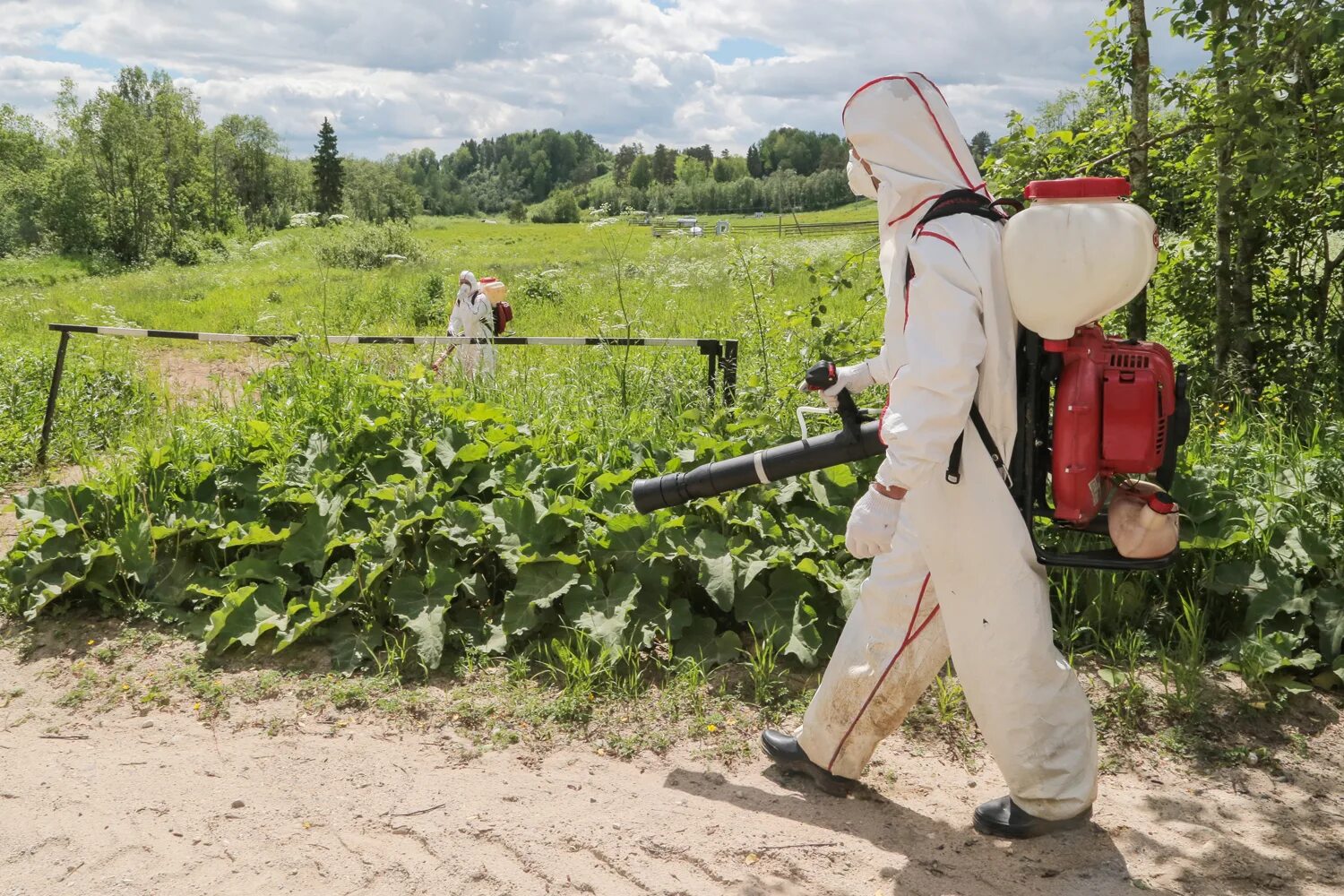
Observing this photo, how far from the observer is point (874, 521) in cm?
274

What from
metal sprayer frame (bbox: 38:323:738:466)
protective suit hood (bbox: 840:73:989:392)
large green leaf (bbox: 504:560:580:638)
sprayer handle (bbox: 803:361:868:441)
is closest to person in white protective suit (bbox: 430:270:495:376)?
metal sprayer frame (bbox: 38:323:738:466)

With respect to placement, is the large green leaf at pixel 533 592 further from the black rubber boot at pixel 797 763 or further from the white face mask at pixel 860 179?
the white face mask at pixel 860 179

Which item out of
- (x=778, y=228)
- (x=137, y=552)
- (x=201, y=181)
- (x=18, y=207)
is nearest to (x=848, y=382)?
(x=778, y=228)

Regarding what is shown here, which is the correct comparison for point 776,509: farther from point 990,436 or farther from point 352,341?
point 352,341

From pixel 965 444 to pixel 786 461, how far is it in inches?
26.5

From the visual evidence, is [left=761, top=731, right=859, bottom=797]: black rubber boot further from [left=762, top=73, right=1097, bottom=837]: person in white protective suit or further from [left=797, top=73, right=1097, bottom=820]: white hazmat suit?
[left=797, top=73, right=1097, bottom=820]: white hazmat suit

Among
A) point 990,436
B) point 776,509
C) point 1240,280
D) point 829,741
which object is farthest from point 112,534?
point 1240,280

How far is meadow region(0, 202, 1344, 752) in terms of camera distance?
162 inches

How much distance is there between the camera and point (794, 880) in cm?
287

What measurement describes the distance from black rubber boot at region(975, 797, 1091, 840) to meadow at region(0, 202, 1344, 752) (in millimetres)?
923

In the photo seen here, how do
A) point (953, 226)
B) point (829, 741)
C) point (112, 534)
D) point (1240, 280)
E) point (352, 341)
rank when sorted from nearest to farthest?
point (953, 226) < point (829, 741) < point (112, 534) < point (1240, 280) < point (352, 341)

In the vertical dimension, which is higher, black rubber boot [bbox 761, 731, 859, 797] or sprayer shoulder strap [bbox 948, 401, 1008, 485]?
sprayer shoulder strap [bbox 948, 401, 1008, 485]

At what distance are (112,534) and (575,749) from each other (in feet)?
9.74

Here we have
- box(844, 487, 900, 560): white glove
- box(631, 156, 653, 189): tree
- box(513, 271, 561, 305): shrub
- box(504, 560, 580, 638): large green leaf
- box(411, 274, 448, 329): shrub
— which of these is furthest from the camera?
box(513, 271, 561, 305): shrub
